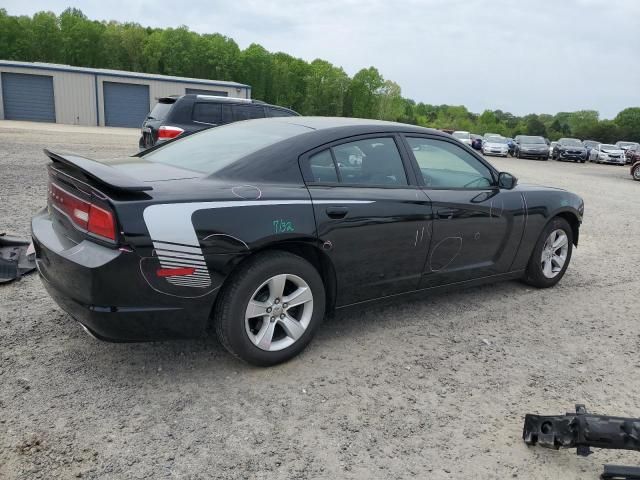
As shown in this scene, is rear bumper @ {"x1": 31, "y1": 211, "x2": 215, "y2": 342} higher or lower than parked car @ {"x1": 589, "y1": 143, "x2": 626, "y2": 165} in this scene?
higher

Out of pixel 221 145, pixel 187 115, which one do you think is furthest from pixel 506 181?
pixel 187 115

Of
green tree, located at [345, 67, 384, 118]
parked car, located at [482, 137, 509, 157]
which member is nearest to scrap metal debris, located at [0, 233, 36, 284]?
parked car, located at [482, 137, 509, 157]

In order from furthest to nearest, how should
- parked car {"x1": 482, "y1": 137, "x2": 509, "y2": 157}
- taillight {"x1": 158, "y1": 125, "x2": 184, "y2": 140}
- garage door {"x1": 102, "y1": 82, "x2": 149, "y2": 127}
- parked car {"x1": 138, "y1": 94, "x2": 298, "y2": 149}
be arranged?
garage door {"x1": 102, "y1": 82, "x2": 149, "y2": 127} → parked car {"x1": 482, "y1": 137, "x2": 509, "y2": 157} → parked car {"x1": 138, "y1": 94, "x2": 298, "y2": 149} → taillight {"x1": 158, "y1": 125, "x2": 184, "y2": 140}

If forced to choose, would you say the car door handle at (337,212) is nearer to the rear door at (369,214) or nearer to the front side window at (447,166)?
the rear door at (369,214)

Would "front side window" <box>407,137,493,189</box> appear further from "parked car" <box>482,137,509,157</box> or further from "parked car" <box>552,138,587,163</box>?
"parked car" <box>552,138,587,163</box>

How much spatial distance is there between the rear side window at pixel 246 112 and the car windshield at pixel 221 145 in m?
7.53

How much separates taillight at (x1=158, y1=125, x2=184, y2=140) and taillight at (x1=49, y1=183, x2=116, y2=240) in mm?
6963

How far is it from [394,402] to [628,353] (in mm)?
2012

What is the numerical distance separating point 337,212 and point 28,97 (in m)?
39.1

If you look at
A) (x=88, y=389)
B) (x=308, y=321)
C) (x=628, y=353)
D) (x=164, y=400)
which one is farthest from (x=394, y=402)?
(x=628, y=353)

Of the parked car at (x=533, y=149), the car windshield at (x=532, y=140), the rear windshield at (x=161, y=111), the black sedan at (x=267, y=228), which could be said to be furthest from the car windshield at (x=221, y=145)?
the car windshield at (x=532, y=140)

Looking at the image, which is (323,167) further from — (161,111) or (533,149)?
(533,149)

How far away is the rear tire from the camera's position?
3.05 metres

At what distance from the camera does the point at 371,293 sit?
371 centimetres
